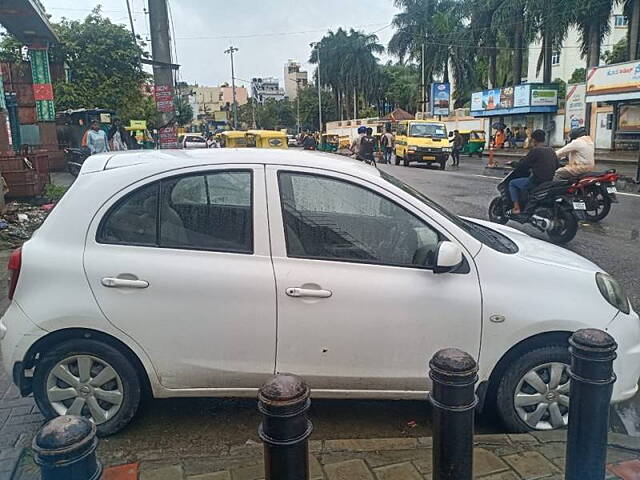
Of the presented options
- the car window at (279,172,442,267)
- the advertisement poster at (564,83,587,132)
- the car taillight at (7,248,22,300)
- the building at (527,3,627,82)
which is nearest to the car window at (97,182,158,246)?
the car taillight at (7,248,22,300)

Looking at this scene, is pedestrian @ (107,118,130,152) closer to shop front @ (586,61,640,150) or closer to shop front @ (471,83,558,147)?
shop front @ (586,61,640,150)

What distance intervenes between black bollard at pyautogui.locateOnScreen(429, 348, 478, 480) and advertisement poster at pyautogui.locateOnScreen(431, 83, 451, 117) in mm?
45520

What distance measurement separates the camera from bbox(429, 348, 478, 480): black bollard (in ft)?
6.41

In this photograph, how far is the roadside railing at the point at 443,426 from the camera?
1510mm

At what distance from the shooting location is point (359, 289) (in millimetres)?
3070

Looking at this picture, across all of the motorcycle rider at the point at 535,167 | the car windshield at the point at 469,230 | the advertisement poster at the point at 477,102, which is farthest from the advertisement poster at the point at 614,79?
the car windshield at the point at 469,230

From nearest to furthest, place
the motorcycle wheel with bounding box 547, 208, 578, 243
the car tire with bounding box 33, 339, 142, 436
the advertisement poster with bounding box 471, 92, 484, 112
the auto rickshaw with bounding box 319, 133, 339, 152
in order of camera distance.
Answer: the car tire with bounding box 33, 339, 142, 436 → the motorcycle wheel with bounding box 547, 208, 578, 243 → the advertisement poster with bounding box 471, 92, 484, 112 → the auto rickshaw with bounding box 319, 133, 339, 152

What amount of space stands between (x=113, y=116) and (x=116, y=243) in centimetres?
2052

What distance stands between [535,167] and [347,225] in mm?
6266

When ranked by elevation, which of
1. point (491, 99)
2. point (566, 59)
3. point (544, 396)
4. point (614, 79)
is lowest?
point (544, 396)

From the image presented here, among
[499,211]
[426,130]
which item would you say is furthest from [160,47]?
[426,130]

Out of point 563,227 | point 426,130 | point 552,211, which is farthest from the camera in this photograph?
point 426,130

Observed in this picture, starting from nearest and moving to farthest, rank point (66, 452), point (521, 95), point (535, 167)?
point (66, 452)
point (535, 167)
point (521, 95)

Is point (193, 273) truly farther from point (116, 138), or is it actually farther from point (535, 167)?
point (116, 138)
